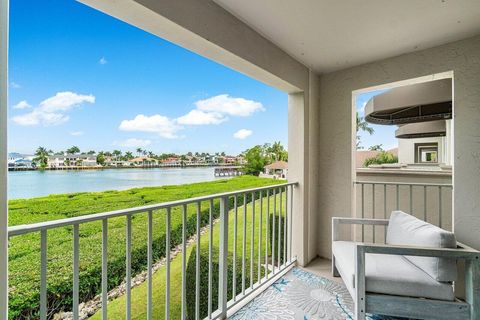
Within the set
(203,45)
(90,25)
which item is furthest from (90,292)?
(90,25)

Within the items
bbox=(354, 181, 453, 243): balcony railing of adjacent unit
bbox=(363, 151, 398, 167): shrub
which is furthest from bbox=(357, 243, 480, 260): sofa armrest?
bbox=(363, 151, 398, 167): shrub

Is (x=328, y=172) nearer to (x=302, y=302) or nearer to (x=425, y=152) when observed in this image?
(x=302, y=302)

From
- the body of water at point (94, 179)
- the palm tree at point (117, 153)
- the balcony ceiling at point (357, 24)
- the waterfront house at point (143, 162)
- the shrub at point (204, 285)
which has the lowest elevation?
the shrub at point (204, 285)

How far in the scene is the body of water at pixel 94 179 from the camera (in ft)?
4.37

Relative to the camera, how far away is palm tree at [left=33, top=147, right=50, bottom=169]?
5.71 feet

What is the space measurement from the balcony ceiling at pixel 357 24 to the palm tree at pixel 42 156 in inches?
65.1

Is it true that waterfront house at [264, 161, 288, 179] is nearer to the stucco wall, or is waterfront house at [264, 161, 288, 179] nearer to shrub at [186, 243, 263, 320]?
the stucco wall

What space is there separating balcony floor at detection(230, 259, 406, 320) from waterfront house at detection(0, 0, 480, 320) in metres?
0.01

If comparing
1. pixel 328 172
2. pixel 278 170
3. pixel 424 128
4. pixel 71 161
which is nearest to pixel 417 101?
pixel 328 172

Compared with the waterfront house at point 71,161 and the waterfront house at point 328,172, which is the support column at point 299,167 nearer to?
the waterfront house at point 328,172

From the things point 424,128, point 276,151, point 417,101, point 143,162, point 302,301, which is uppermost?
point 417,101

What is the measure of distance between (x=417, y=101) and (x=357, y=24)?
199 centimetres

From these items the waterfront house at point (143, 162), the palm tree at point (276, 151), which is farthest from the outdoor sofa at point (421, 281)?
the waterfront house at point (143, 162)

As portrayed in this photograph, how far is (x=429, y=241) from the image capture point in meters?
1.67
